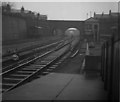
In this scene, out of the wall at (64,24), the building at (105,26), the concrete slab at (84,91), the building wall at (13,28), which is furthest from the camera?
the wall at (64,24)

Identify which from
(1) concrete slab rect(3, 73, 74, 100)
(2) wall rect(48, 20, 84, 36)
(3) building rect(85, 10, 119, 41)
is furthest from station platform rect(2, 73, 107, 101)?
(2) wall rect(48, 20, 84, 36)

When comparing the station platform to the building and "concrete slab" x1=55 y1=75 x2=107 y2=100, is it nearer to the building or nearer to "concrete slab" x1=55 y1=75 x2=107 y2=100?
"concrete slab" x1=55 y1=75 x2=107 y2=100

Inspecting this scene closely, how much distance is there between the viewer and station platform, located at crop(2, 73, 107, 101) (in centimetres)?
651

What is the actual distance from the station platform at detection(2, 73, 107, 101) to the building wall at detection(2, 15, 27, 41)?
1210 inches

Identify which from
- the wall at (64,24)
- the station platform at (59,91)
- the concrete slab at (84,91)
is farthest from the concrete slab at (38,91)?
the wall at (64,24)

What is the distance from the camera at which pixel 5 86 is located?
8.79 m

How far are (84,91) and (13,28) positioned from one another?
39992mm

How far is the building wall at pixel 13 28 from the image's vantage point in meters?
40.7

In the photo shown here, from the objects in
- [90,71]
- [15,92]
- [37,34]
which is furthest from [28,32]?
[15,92]

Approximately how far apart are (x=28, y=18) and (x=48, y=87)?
180ft

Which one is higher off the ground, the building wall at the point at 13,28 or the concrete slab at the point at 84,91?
the building wall at the point at 13,28

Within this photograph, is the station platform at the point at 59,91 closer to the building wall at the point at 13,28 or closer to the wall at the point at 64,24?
the building wall at the point at 13,28

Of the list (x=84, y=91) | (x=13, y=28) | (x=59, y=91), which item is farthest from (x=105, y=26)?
(x=59, y=91)

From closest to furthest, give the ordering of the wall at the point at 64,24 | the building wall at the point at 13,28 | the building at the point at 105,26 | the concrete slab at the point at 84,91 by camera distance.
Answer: the building at the point at 105,26 < the concrete slab at the point at 84,91 < the building wall at the point at 13,28 < the wall at the point at 64,24
